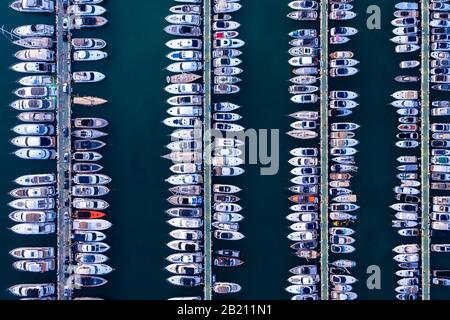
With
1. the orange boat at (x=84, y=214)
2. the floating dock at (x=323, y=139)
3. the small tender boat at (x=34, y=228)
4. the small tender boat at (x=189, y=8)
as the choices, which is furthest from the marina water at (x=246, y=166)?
the floating dock at (x=323, y=139)

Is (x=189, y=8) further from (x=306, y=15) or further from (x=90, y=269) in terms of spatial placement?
(x=90, y=269)

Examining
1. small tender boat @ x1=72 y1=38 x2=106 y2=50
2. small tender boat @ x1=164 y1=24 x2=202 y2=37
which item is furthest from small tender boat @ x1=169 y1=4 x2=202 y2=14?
small tender boat @ x1=72 y1=38 x2=106 y2=50

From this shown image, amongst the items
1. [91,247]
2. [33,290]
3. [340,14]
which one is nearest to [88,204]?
[91,247]

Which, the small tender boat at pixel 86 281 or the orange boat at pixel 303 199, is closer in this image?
the small tender boat at pixel 86 281

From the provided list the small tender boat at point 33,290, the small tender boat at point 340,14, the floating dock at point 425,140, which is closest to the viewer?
the small tender boat at point 33,290

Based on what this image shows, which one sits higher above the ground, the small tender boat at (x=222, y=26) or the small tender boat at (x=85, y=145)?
the small tender boat at (x=222, y=26)

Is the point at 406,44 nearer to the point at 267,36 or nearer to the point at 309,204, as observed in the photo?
A: the point at 267,36

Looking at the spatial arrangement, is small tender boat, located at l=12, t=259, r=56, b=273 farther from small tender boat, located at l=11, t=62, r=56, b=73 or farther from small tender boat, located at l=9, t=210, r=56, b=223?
small tender boat, located at l=11, t=62, r=56, b=73

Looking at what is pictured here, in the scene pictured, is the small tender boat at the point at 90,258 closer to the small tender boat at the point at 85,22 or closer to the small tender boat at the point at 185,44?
the small tender boat at the point at 185,44
